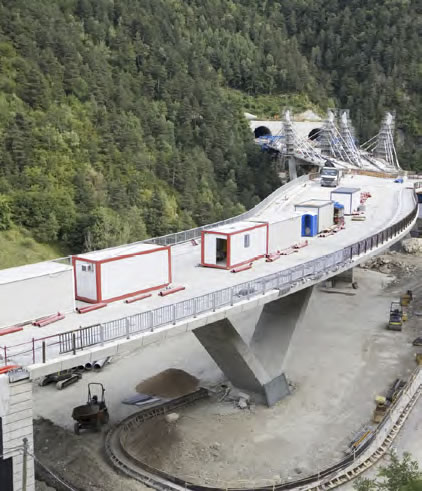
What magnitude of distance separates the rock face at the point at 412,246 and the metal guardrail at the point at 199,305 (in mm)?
36583

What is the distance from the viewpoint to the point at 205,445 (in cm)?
2548

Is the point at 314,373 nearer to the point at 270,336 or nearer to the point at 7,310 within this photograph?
the point at 270,336

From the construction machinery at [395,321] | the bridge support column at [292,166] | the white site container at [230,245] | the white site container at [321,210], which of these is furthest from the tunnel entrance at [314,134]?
the white site container at [230,245]

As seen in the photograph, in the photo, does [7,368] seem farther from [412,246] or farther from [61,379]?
[412,246]

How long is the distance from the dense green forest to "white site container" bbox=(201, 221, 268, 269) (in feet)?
86.5

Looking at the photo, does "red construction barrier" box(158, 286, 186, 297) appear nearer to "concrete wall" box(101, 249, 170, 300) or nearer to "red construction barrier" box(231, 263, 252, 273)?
"concrete wall" box(101, 249, 170, 300)

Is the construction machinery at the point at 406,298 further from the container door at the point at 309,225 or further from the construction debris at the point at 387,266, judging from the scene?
the container door at the point at 309,225

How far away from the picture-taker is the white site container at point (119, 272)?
21719 millimetres

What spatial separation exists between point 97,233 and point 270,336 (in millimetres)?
27337

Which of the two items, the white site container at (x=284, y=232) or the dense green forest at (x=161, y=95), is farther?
the dense green forest at (x=161, y=95)

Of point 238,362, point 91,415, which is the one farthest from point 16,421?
point 238,362

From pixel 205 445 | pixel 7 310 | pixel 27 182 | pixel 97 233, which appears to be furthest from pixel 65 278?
pixel 27 182

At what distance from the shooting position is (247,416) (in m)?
27.8

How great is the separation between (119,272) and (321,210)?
16.5m
